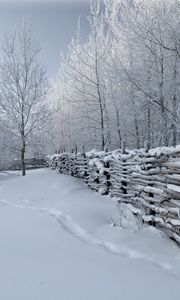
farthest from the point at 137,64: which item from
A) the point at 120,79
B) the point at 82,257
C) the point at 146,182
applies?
the point at 82,257

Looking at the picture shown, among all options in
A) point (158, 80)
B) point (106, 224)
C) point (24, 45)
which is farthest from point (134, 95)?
point (106, 224)

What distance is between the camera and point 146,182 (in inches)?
263

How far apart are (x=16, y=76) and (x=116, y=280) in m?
15.0

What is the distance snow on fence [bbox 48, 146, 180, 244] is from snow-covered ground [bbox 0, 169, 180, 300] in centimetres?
31

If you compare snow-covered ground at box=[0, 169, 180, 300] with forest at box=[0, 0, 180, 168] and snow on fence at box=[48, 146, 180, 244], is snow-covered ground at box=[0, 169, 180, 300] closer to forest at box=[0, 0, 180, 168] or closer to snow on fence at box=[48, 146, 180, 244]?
snow on fence at box=[48, 146, 180, 244]

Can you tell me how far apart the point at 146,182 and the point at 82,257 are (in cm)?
275

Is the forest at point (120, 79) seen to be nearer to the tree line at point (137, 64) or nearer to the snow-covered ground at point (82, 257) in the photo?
the tree line at point (137, 64)

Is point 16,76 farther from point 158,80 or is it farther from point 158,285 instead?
point 158,285

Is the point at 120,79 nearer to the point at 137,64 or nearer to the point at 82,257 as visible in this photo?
the point at 137,64

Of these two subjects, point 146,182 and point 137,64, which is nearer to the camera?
point 146,182

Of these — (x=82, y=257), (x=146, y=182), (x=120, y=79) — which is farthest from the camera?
(x=120, y=79)

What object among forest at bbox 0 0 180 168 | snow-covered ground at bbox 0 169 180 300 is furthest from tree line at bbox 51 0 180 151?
snow-covered ground at bbox 0 169 180 300

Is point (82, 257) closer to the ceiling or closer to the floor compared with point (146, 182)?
closer to the floor

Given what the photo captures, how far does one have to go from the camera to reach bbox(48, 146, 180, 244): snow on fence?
535 centimetres
